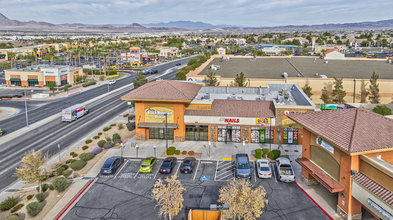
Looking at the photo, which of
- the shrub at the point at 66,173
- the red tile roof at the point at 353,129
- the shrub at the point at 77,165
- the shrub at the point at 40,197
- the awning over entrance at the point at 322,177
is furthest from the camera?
the shrub at the point at 77,165

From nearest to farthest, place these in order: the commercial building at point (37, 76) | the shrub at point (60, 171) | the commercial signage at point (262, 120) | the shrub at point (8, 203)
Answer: the shrub at point (8, 203), the shrub at point (60, 171), the commercial signage at point (262, 120), the commercial building at point (37, 76)

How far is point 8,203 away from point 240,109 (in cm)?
3253

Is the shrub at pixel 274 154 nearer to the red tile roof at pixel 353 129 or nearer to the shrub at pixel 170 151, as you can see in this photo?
the red tile roof at pixel 353 129

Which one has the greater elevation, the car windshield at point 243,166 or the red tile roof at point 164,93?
the red tile roof at point 164,93

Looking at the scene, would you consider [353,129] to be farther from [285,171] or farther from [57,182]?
[57,182]

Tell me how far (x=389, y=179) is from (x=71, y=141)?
148 feet

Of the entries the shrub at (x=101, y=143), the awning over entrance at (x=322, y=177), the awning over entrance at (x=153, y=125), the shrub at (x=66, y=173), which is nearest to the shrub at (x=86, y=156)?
the shrub at (x=101, y=143)

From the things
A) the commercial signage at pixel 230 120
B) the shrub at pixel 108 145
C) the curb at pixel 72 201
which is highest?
the commercial signage at pixel 230 120

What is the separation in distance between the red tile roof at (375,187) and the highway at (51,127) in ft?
124

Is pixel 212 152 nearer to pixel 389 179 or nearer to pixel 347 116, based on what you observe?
pixel 347 116

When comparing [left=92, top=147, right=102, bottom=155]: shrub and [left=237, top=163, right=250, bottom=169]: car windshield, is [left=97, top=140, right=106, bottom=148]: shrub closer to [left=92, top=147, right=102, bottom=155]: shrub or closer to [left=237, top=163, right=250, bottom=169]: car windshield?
[left=92, top=147, right=102, bottom=155]: shrub

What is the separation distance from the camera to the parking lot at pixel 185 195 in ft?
89.0

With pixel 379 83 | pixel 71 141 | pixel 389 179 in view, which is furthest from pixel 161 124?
pixel 379 83

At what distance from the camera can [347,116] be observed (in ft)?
90.3
